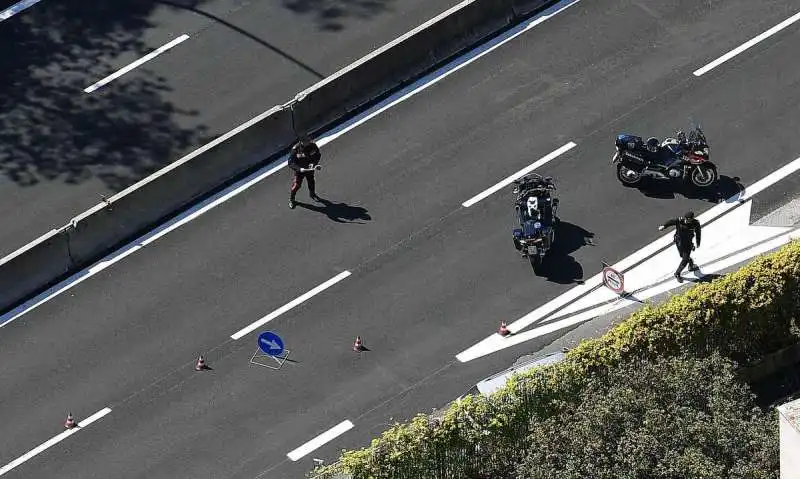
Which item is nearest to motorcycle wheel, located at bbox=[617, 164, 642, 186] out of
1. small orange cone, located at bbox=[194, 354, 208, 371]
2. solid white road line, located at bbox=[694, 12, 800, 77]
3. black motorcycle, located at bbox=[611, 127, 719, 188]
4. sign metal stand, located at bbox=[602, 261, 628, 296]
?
black motorcycle, located at bbox=[611, 127, 719, 188]

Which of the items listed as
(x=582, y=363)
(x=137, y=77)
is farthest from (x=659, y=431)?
(x=137, y=77)

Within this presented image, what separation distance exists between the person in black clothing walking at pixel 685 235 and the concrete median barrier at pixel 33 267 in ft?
36.9

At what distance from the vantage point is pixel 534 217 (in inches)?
1217

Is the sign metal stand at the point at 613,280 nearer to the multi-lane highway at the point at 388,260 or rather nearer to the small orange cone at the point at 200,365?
the multi-lane highway at the point at 388,260

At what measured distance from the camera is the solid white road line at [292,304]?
1181 inches

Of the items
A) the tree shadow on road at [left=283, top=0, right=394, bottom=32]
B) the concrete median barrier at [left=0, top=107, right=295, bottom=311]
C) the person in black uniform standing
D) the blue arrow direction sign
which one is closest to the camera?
the blue arrow direction sign

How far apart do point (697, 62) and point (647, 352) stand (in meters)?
10.4

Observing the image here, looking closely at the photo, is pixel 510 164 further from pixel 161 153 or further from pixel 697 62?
pixel 161 153

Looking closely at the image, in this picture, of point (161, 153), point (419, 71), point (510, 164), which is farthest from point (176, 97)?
point (510, 164)

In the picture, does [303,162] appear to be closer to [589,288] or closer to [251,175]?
[251,175]

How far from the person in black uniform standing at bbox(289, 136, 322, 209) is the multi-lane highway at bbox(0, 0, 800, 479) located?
42 cm

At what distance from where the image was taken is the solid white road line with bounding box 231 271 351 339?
30.0 metres

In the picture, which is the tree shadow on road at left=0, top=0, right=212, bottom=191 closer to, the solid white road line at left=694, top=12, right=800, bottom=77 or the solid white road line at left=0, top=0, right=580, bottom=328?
the solid white road line at left=0, top=0, right=580, bottom=328

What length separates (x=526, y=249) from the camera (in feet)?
100
